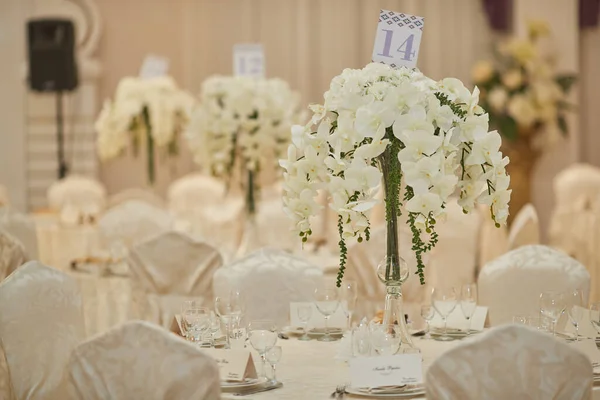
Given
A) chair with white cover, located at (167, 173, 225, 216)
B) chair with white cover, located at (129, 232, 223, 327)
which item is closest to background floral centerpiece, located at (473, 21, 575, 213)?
chair with white cover, located at (167, 173, 225, 216)

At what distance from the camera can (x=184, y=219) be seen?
7344 mm

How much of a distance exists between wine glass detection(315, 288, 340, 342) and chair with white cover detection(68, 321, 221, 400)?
3.57 feet

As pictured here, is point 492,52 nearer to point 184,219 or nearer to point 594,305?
point 184,219

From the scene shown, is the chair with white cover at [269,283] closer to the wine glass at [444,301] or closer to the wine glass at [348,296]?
the wine glass at [348,296]

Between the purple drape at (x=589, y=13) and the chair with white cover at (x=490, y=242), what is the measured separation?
9.75 feet

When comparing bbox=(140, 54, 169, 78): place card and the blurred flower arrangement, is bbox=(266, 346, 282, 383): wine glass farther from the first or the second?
bbox=(140, 54, 169, 78): place card

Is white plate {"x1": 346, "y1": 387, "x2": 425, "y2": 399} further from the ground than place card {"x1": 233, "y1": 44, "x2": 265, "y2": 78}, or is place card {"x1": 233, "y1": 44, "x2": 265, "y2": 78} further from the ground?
place card {"x1": 233, "y1": 44, "x2": 265, "y2": 78}

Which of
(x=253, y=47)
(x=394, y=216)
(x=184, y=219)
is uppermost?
(x=253, y=47)

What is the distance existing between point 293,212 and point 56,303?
0.98 m

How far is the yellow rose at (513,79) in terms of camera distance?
8.80 metres

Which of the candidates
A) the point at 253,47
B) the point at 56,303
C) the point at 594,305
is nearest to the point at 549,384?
the point at 594,305

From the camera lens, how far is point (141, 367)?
256 cm

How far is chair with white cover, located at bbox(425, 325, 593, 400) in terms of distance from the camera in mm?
2506

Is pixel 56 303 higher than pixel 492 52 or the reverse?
the reverse
